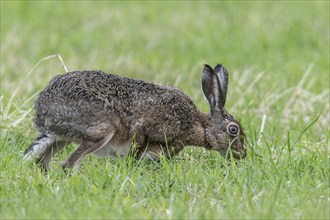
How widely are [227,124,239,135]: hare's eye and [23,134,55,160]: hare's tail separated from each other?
5.52 feet

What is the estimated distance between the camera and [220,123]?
27.9 ft

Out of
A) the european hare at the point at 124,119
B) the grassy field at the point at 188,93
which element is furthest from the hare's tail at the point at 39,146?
the grassy field at the point at 188,93

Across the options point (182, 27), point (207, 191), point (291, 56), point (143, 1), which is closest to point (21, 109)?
point (207, 191)

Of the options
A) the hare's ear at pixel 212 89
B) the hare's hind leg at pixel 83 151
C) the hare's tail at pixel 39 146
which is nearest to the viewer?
the hare's hind leg at pixel 83 151

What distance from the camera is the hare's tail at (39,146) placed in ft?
24.9

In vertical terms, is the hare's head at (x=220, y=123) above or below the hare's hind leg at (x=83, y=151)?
above

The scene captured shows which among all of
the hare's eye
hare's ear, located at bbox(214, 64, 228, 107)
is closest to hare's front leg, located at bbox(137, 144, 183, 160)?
the hare's eye

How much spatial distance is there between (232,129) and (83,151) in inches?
63.4

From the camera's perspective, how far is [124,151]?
7812 mm

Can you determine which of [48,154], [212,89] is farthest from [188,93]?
[48,154]

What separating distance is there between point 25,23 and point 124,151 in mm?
7638

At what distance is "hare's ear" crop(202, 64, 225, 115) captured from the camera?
8258mm

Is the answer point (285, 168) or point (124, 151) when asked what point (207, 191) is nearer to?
point (285, 168)

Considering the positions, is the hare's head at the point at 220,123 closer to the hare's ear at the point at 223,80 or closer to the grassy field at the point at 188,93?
the hare's ear at the point at 223,80
